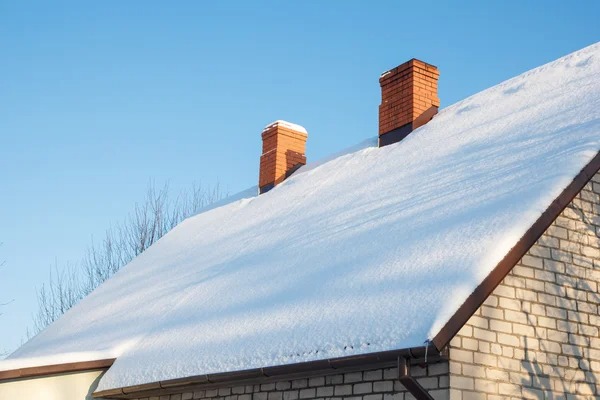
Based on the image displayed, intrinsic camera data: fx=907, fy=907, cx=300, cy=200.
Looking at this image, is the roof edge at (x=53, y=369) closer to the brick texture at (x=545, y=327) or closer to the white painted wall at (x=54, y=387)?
the white painted wall at (x=54, y=387)

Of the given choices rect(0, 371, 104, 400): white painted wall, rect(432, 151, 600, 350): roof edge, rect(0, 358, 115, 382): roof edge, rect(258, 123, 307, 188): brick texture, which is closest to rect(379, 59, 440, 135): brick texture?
rect(258, 123, 307, 188): brick texture

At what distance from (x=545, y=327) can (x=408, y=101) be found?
5892mm

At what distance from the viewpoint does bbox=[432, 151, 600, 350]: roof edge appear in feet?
21.8

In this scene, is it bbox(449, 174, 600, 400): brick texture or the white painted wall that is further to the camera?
the white painted wall

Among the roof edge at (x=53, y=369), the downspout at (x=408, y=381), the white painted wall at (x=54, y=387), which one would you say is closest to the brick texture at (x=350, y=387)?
the downspout at (x=408, y=381)

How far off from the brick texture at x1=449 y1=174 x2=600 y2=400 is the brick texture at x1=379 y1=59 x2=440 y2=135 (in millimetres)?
4789

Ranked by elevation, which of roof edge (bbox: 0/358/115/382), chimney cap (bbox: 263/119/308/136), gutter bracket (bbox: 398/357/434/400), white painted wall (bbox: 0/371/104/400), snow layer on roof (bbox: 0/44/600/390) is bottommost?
gutter bracket (bbox: 398/357/434/400)

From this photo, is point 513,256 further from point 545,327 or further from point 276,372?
point 276,372

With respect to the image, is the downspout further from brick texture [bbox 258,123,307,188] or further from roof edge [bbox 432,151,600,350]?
brick texture [bbox 258,123,307,188]

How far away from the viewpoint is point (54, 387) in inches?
421

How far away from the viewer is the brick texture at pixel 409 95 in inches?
508

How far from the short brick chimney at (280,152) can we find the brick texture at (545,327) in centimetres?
787

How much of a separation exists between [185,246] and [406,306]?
24.6 feet

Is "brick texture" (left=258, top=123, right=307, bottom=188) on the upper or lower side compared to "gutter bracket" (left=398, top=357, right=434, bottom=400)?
upper
